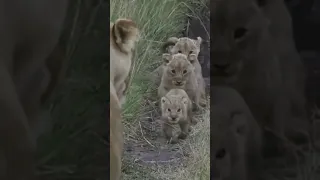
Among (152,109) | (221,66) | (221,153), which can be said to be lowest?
(221,153)

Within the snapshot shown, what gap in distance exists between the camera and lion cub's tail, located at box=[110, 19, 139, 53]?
114 cm

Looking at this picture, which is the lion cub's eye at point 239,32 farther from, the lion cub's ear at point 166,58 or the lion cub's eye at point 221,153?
the lion cub's eye at point 221,153

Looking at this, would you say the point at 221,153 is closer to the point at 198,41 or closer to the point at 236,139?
the point at 236,139

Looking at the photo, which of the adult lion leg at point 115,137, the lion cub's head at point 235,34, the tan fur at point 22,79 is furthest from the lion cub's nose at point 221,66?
the tan fur at point 22,79

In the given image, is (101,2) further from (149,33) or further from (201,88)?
(201,88)

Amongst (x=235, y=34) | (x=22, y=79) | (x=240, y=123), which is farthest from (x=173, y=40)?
(x=22, y=79)

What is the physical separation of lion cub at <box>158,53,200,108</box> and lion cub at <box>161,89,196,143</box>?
0.04ft

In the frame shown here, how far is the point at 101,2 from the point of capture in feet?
3.69

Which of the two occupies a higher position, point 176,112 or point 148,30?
point 148,30

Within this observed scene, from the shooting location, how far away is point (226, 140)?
1149 mm

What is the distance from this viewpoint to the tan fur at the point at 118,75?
3.74 ft

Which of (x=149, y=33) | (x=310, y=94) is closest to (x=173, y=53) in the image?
(x=149, y=33)

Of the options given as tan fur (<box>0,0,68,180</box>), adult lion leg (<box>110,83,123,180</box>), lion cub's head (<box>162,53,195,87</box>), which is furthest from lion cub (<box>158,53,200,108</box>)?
tan fur (<box>0,0,68,180</box>)

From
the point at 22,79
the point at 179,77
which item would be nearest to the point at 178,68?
Result: the point at 179,77
